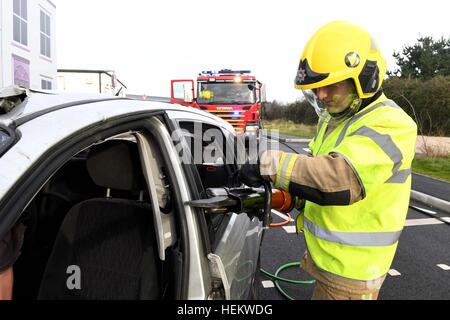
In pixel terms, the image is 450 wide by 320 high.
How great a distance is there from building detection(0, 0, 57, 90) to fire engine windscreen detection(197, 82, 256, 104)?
16.2 feet

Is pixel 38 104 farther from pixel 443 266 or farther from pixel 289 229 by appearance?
pixel 289 229

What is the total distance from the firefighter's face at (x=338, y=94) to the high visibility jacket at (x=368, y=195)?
0.08 m

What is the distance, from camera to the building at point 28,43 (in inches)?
356

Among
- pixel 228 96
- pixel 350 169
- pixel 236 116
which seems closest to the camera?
pixel 350 169

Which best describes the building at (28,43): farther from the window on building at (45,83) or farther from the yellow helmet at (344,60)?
the yellow helmet at (344,60)

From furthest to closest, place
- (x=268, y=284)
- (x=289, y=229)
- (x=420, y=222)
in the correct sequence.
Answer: (x=420, y=222), (x=289, y=229), (x=268, y=284)

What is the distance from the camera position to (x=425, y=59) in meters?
26.9

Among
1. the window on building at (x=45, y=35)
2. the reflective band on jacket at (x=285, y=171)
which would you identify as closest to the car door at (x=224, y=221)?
the reflective band on jacket at (x=285, y=171)

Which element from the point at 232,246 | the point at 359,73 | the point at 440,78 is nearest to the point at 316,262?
the point at 232,246

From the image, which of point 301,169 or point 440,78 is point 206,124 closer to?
point 301,169

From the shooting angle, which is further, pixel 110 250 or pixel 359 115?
pixel 359 115

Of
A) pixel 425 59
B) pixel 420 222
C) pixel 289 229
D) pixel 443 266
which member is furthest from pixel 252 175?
pixel 425 59

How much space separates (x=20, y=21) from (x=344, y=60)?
10.8 meters

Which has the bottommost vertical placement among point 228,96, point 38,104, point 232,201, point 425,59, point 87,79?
point 232,201
